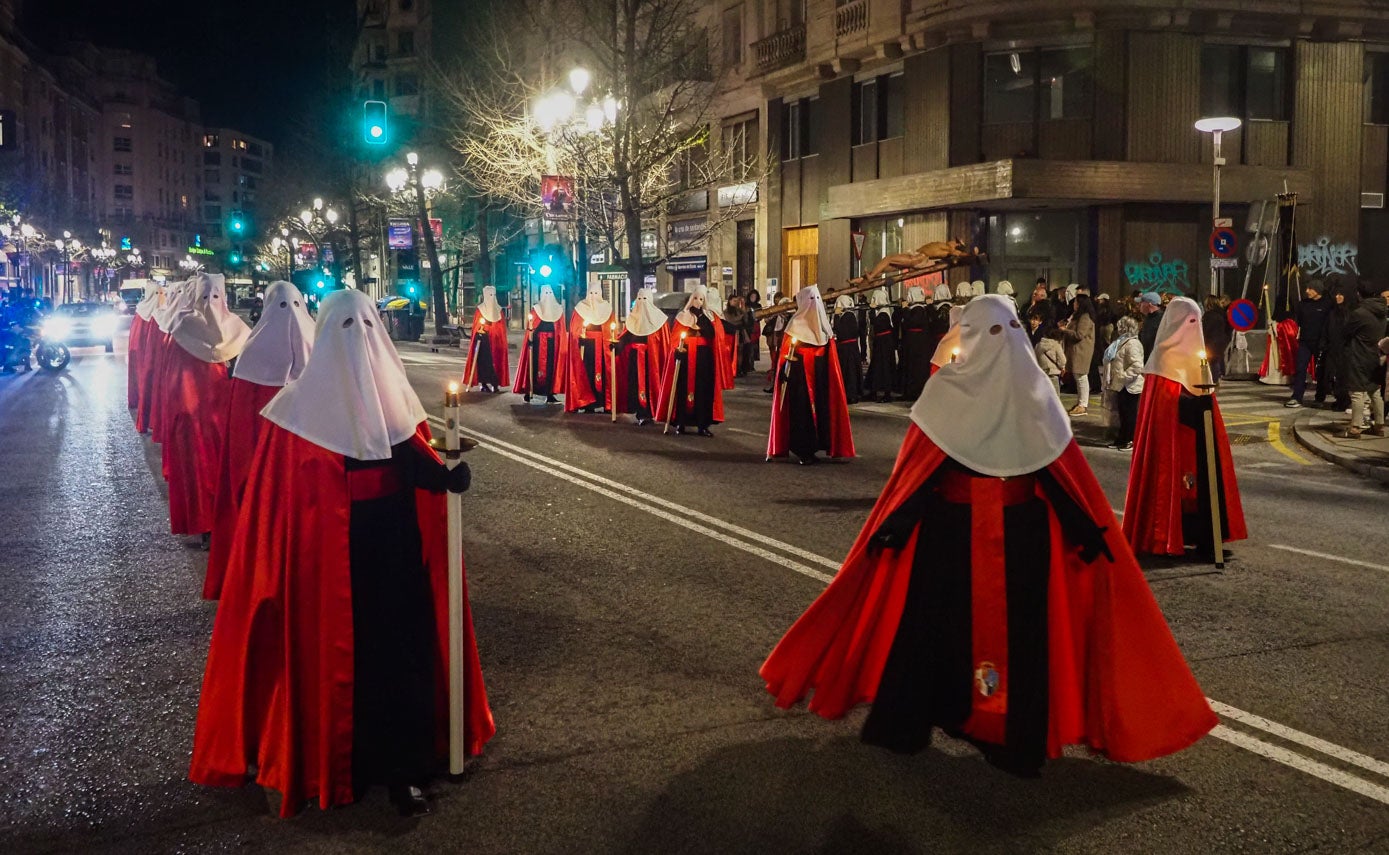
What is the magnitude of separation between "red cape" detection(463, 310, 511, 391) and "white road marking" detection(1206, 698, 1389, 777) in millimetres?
18765

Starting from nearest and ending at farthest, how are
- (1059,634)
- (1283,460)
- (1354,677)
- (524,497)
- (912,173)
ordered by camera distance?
(1059,634) < (1354,677) < (524,497) < (1283,460) < (912,173)

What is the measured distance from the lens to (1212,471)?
817 cm

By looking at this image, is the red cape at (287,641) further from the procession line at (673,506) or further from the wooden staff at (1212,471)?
the wooden staff at (1212,471)

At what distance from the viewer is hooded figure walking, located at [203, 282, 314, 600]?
707 centimetres

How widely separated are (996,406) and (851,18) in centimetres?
2933

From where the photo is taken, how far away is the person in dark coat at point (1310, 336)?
61.0 ft

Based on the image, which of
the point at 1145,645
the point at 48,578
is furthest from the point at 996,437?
the point at 48,578

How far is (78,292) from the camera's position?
364 feet

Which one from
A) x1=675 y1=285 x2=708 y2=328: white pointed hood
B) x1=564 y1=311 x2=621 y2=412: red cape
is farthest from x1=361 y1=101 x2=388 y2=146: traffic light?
x1=675 y1=285 x2=708 y2=328: white pointed hood

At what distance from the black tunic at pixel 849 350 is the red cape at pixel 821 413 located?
15.0 feet

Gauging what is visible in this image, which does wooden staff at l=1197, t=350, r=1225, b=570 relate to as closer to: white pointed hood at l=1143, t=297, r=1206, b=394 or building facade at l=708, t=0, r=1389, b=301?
white pointed hood at l=1143, t=297, r=1206, b=394

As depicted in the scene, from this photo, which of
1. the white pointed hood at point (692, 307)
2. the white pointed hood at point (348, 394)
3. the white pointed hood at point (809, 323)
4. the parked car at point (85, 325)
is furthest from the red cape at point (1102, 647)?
the parked car at point (85, 325)

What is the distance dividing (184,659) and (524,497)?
496 centimetres

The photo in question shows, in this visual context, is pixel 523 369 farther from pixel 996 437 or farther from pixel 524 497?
pixel 996 437
